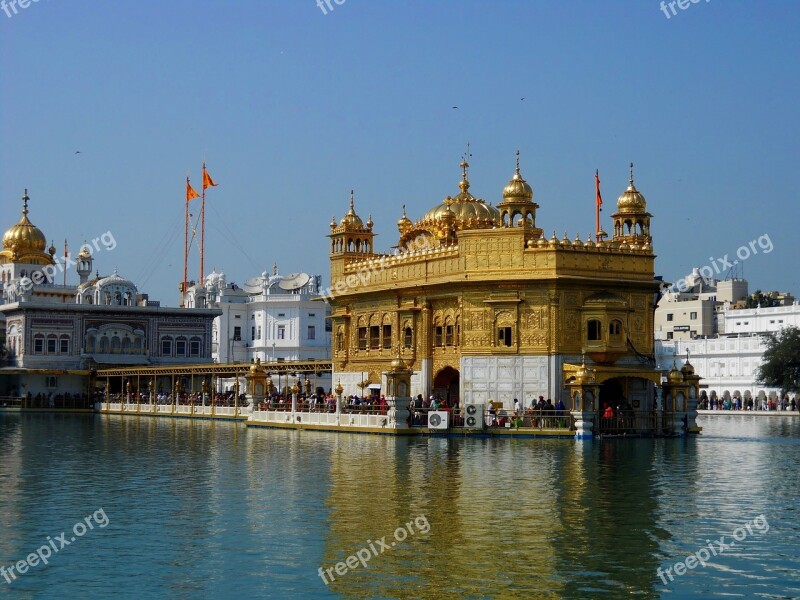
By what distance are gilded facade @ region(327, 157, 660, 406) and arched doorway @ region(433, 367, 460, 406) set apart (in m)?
0.05

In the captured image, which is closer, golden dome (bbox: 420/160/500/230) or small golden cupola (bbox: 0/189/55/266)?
golden dome (bbox: 420/160/500/230)

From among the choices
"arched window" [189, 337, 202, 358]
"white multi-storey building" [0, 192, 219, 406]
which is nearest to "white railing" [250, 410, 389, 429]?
"white multi-storey building" [0, 192, 219, 406]

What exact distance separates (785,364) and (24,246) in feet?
166

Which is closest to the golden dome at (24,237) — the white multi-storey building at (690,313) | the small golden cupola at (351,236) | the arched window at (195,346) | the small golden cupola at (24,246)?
the small golden cupola at (24,246)

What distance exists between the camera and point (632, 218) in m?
46.4

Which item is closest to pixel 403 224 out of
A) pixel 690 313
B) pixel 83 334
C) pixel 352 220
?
pixel 352 220

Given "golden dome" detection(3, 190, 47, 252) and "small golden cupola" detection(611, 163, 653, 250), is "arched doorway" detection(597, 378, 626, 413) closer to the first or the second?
"small golden cupola" detection(611, 163, 653, 250)

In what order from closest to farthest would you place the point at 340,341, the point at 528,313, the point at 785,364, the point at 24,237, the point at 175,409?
the point at 528,313, the point at 340,341, the point at 175,409, the point at 785,364, the point at 24,237

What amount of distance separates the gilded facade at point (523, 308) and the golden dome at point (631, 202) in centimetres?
5

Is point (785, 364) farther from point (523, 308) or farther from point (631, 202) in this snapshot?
point (523, 308)

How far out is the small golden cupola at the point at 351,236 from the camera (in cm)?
5241

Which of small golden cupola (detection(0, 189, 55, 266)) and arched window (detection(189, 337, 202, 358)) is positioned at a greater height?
small golden cupola (detection(0, 189, 55, 266))

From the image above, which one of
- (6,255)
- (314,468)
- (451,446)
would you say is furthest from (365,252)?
(6,255)

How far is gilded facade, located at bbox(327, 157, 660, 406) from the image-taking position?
4144cm
